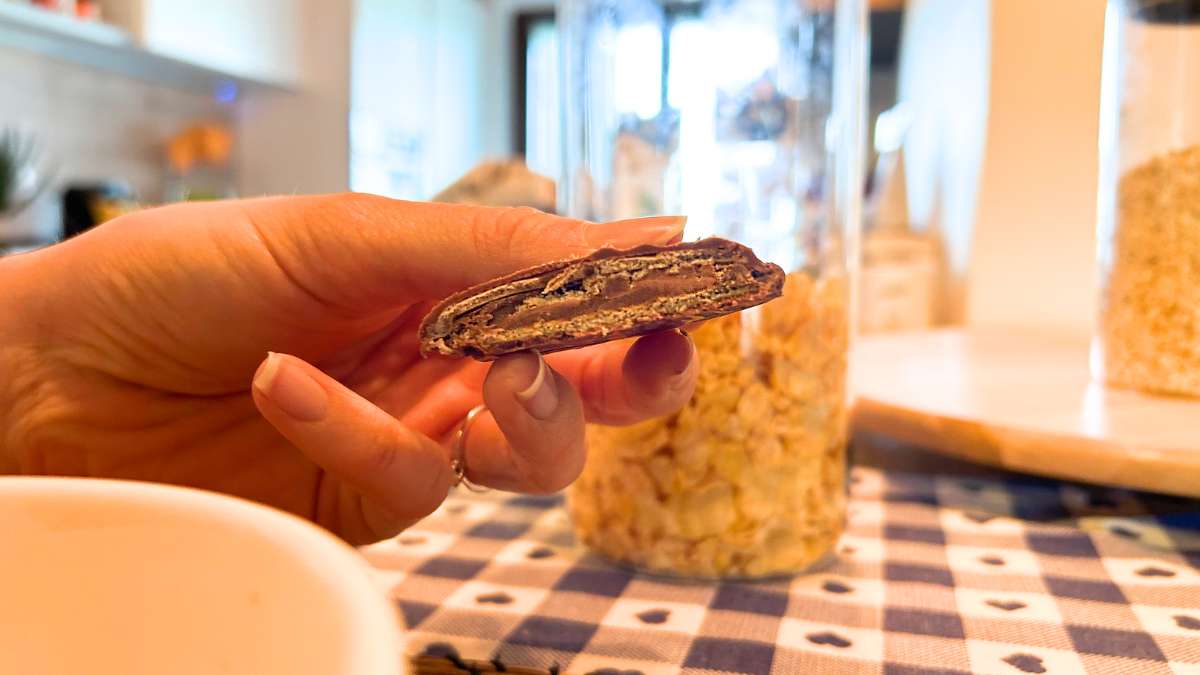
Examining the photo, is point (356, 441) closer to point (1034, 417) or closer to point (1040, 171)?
point (1034, 417)

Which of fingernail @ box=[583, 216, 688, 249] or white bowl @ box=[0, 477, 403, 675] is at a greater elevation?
fingernail @ box=[583, 216, 688, 249]

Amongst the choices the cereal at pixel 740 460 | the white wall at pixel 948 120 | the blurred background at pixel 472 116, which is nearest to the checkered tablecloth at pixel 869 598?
the cereal at pixel 740 460

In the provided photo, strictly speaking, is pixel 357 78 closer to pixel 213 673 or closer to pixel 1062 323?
pixel 1062 323

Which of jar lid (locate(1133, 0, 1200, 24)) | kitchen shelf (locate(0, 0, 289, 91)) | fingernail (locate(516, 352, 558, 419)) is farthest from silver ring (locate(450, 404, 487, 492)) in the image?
kitchen shelf (locate(0, 0, 289, 91))

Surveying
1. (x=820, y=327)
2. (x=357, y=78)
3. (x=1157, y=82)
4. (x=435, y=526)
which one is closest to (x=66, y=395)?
(x=435, y=526)

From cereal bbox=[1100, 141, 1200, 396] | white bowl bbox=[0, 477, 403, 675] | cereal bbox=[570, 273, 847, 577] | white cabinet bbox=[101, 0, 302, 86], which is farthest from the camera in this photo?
white cabinet bbox=[101, 0, 302, 86]

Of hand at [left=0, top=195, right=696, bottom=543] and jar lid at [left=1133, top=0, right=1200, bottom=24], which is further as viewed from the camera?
jar lid at [left=1133, top=0, right=1200, bottom=24]

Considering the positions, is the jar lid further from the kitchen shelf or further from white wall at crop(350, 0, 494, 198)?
white wall at crop(350, 0, 494, 198)
